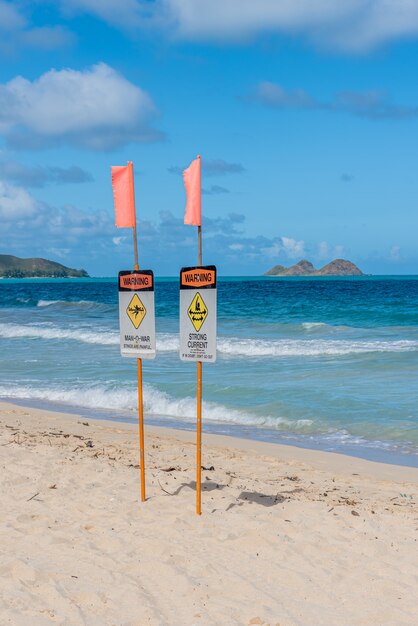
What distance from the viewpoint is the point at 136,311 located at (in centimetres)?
654

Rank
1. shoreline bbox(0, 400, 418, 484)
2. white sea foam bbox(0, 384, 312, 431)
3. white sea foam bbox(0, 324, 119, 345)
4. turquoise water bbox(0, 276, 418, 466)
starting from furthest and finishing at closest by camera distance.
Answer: white sea foam bbox(0, 324, 119, 345) < white sea foam bbox(0, 384, 312, 431) < turquoise water bbox(0, 276, 418, 466) < shoreline bbox(0, 400, 418, 484)

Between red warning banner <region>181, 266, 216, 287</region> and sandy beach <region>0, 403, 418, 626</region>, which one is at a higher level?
red warning banner <region>181, 266, 216, 287</region>

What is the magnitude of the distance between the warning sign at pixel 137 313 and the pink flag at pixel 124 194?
0.48 meters

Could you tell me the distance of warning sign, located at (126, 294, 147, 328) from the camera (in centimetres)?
648

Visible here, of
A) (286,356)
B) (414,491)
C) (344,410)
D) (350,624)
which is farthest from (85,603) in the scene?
(286,356)

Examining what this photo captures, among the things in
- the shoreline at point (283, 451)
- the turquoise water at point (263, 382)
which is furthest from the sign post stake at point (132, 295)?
the turquoise water at point (263, 382)

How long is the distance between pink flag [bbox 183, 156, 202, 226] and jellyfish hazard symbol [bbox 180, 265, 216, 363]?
422 mm

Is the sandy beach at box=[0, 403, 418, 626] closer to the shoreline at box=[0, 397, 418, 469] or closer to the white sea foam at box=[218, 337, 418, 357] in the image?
the shoreline at box=[0, 397, 418, 469]

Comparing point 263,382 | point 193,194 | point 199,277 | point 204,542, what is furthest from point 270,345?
point 204,542

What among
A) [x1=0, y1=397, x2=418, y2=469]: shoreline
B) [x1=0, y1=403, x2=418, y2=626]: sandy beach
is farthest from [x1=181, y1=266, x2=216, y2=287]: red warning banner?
[x1=0, y1=397, x2=418, y2=469]: shoreline

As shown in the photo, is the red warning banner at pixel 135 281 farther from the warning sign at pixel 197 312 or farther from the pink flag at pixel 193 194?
the pink flag at pixel 193 194

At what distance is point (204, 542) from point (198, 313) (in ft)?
6.20

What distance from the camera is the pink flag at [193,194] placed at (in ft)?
19.3

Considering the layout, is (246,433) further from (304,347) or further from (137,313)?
(304,347)
